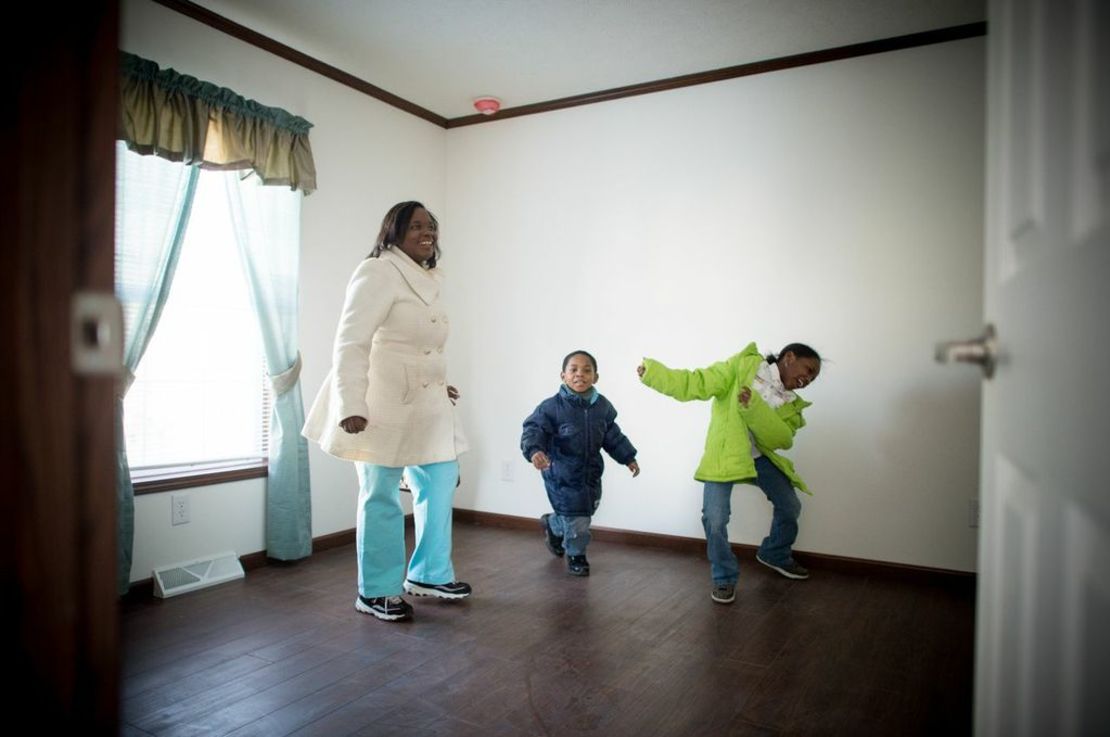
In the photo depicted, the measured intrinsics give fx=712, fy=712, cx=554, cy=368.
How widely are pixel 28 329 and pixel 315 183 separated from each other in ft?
9.84

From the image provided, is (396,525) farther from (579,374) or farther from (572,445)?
(579,374)

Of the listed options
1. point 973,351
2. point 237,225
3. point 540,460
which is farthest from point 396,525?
point 973,351

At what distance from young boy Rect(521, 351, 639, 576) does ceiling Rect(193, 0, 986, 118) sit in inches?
56.5

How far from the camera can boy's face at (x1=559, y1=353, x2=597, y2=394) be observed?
3176mm

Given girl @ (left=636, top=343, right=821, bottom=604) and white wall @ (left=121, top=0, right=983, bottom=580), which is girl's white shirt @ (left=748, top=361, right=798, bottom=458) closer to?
girl @ (left=636, top=343, right=821, bottom=604)

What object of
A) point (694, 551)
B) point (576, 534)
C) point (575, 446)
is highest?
point (575, 446)

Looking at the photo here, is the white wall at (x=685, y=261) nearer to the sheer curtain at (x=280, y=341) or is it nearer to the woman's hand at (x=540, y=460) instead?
the sheer curtain at (x=280, y=341)

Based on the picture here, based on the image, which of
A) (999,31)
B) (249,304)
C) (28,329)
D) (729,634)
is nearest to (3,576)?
(28,329)

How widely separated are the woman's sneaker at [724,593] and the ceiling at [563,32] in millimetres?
2313

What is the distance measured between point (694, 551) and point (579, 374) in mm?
1101

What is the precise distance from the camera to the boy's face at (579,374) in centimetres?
318

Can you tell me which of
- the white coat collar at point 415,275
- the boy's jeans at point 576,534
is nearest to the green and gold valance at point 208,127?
the white coat collar at point 415,275

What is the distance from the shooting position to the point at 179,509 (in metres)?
2.88

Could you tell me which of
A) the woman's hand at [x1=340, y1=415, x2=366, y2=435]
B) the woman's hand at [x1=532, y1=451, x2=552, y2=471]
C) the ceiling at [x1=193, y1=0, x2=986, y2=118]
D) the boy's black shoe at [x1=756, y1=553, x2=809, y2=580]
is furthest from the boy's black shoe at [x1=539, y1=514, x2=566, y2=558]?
the ceiling at [x1=193, y1=0, x2=986, y2=118]
